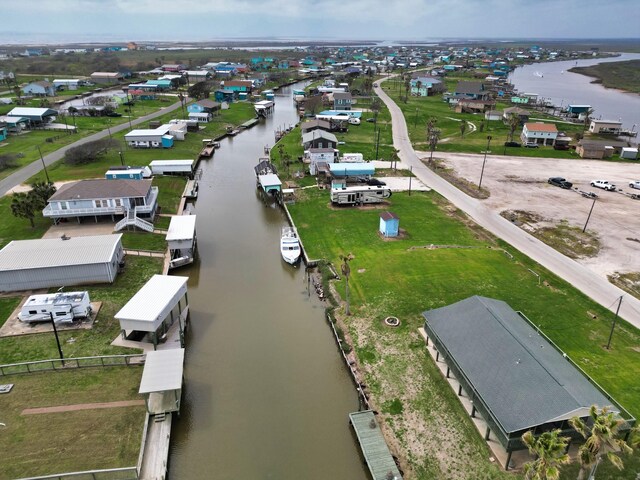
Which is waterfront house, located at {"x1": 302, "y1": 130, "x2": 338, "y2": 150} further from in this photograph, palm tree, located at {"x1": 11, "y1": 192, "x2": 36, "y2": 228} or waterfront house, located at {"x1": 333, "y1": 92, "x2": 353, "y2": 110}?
waterfront house, located at {"x1": 333, "y1": 92, "x2": 353, "y2": 110}

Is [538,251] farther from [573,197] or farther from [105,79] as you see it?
[105,79]

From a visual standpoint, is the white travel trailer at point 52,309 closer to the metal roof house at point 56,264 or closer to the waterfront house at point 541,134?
the metal roof house at point 56,264

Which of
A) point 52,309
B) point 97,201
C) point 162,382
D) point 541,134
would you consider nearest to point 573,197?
point 541,134

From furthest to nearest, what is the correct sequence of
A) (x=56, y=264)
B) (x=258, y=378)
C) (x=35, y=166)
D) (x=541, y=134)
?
(x=541, y=134), (x=35, y=166), (x=56, y=264), (x=258, y=378)

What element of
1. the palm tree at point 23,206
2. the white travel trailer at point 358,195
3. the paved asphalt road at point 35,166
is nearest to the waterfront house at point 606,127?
the white travel trailer at point 358,195

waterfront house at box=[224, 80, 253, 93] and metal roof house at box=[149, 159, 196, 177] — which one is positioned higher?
waterfront house at box=[224, 80, 253, 93]

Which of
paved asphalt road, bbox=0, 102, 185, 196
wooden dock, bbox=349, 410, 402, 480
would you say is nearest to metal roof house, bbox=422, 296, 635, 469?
wooden dock, bbox=349, 410, 402, 480
